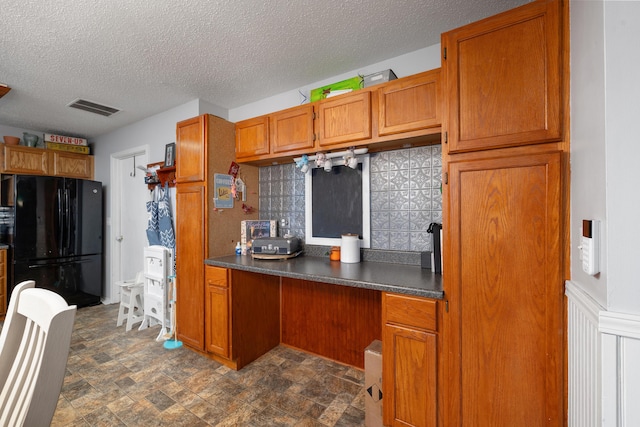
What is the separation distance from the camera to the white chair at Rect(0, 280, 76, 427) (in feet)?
2.16

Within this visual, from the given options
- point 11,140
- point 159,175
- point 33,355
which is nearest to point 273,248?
point 33,355

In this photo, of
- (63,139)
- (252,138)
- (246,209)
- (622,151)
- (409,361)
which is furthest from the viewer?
(63,139)

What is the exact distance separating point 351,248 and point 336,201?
1.55 ft

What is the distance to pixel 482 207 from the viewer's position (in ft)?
4.44

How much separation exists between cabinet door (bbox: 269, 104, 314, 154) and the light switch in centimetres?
167

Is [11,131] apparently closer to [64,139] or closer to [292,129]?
[64,139]

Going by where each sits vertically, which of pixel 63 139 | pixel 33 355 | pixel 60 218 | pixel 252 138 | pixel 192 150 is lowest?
pixel 33 355

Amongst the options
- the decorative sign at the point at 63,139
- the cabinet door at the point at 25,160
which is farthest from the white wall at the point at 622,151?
the decorative sign at the point at 63,139

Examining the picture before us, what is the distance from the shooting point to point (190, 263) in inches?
100

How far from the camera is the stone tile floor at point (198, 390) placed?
1757 mm

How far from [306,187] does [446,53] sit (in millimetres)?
1520

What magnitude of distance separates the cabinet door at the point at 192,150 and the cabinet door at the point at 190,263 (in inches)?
4.0

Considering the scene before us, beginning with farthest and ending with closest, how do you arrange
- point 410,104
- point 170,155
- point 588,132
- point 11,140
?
point 11,140 < point 170,155 < point 410,104 < point 588,132

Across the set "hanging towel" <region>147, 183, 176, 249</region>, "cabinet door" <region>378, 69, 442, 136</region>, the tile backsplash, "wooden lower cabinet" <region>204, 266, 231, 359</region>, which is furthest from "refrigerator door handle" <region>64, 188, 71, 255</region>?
"cabinet door" <region>378, 69, 442, 136</region>
